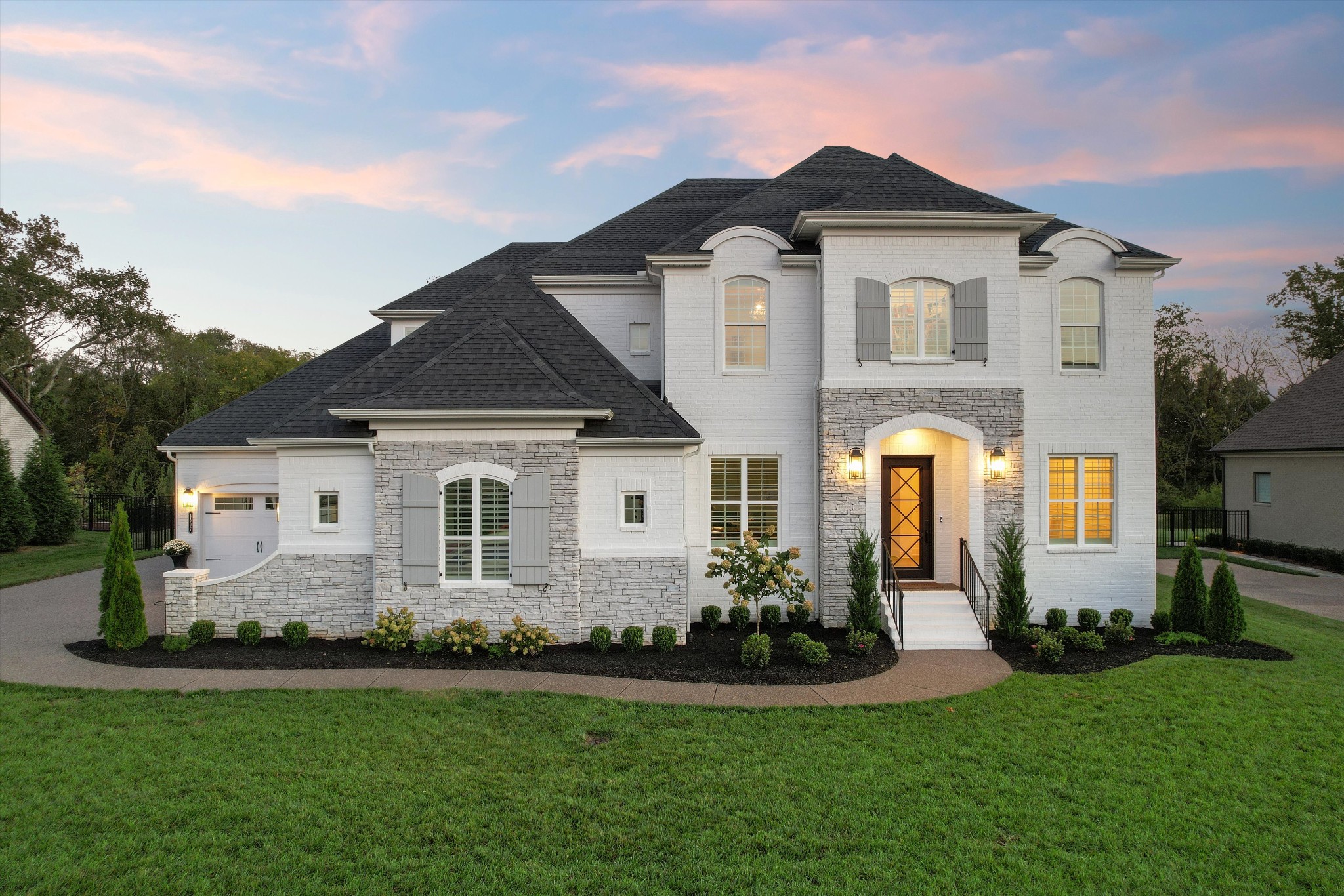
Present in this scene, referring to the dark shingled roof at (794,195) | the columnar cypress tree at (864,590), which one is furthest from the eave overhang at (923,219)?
the columnar cypress tree at (864,590)

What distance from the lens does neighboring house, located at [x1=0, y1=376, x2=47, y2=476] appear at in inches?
897

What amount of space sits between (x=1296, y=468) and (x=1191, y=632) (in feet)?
54.9

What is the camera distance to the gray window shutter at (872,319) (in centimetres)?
1116

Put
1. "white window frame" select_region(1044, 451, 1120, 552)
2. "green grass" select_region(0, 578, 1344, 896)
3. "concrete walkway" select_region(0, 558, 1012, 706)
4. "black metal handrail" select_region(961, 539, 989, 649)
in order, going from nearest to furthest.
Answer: "green grass" select_region(0, 578, 1344, 896), "concrete walkway" select_region(0, 558, 1012, 706), "black metal handrail" select_region(961, 539, 989, 649), "white window frame" select_region(1044, 451, 1120, 552)

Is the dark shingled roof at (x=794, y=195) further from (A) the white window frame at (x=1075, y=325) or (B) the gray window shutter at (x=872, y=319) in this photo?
(A) the white window frame at (x=1075, y=325)

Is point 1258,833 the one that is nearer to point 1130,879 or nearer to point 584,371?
point 1130,879

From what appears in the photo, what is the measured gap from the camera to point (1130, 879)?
4.38 metres

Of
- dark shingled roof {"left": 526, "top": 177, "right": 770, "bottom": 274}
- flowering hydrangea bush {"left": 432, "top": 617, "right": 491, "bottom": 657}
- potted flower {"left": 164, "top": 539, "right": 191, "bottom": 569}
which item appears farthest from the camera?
potted flower {"left": 164, "top": 539, "right": 191, "bottom": 569}

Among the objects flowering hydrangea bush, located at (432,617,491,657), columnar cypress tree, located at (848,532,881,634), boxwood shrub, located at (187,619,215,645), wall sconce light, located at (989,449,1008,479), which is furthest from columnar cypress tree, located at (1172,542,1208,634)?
boxwood shrub, located at (187,619,215,645)

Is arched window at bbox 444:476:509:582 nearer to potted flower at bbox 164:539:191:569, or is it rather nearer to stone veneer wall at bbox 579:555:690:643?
stone veneer wall at bbox 579:555:690:643

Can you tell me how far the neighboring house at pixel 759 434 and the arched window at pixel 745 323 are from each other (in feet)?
0.15

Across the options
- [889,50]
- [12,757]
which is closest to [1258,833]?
[12,757]

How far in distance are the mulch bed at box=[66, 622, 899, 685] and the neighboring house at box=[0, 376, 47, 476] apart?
19.7 metres

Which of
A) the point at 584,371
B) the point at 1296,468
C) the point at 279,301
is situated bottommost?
the point at 1296,468
